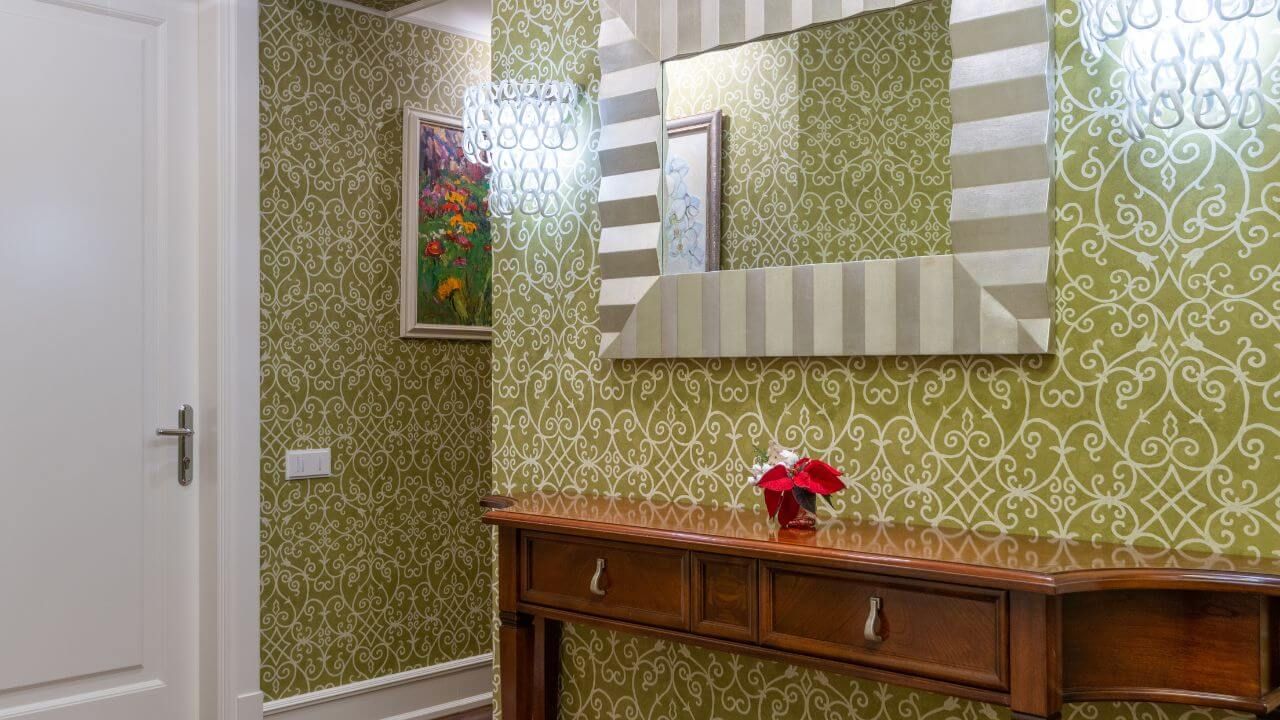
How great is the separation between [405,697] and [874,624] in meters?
2.52

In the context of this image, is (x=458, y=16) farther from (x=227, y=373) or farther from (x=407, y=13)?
(x=227, y=373)

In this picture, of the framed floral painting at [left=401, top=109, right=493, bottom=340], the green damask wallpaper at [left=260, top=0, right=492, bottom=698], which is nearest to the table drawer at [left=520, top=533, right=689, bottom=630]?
the green damask wallpaper at [left=260, top=0, right=492, bottom=698]

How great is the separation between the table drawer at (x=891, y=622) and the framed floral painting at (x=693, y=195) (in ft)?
2.74

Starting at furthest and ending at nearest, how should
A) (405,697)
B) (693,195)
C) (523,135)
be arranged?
(405,697)
(523,135)
(693,195)

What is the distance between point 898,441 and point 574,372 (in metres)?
0.94

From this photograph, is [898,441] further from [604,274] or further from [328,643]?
[328,643]

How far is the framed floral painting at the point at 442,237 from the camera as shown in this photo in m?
3.82

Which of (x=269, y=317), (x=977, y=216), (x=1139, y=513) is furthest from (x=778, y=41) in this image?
(x=269, y=317)

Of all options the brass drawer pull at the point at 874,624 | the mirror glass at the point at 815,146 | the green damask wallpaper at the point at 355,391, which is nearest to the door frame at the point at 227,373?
the green damask wallpaper at the point at 355,391

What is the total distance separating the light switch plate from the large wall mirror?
145 centimetres

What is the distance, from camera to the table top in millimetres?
1569

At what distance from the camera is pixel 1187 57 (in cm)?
171

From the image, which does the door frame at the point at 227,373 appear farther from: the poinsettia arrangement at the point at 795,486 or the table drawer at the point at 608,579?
the poinsettia arrangement at the point at 795,486

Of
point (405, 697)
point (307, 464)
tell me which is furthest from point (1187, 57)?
point (405, 697)
